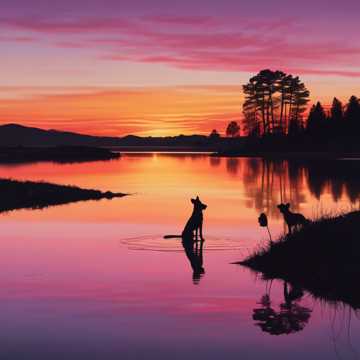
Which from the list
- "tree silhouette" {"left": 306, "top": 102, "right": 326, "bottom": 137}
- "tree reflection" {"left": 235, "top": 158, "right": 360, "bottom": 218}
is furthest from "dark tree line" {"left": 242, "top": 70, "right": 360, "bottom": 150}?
"tree reflection" {"left": 235, "top": 158, "right": 360, "bottom": 218}

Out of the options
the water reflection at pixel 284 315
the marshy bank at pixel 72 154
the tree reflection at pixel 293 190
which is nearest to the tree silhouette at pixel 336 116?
the marshy bank at pixel 72 154

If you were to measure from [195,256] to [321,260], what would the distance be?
4757 mm

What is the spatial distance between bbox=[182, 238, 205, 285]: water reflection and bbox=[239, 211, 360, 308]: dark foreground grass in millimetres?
1342

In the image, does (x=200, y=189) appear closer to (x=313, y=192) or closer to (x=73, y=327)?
(x=313, y=192)

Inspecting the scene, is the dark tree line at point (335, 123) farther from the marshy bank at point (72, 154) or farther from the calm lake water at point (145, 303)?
the calm lake water at point (145, 303)

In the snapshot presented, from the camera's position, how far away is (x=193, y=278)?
1886 cm

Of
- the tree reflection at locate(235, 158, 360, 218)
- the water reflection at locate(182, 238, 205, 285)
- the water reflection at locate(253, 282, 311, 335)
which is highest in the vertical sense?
the water reflection at locate(253, 282, 311, 335)

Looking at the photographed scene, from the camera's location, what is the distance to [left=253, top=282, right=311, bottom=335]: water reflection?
13.6 m

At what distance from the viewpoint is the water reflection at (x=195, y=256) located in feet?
63.2

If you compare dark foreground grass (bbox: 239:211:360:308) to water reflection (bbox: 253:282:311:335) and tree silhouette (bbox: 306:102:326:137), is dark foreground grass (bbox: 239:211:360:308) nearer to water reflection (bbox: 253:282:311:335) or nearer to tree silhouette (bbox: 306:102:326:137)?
water reflection (bbox: 253:282:311:335)

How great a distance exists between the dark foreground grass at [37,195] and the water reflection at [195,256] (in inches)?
625

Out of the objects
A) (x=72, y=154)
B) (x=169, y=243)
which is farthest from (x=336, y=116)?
(x=169, y=243)

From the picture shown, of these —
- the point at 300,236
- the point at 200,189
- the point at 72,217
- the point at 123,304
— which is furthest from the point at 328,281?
the point at 200,189

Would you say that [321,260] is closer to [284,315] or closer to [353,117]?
[284,315]
